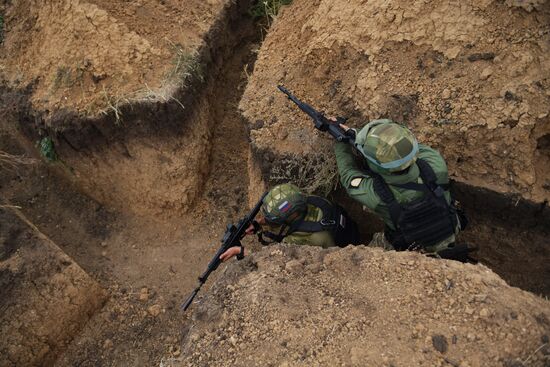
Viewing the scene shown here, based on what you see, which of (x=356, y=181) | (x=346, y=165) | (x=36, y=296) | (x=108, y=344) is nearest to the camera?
(x=356, y=181)

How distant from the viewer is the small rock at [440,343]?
306cm

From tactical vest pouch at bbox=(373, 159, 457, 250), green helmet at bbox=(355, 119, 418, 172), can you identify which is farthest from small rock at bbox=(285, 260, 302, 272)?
green helmet at bbox=(355, 119, 418, 172)

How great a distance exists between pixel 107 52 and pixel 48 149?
1.59 m

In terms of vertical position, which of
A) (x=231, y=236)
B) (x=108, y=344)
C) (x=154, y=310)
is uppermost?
(x=231, y=236)

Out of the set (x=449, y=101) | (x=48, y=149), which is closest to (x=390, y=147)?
(x=449, y=101)

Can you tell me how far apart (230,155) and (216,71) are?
1219 mm

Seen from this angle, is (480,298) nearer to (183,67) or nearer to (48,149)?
(183,67)

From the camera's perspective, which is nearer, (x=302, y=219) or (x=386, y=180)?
(x=386, y=180)

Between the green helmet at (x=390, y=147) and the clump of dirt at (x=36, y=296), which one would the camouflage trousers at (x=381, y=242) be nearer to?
the green helmet at (x=390, y=147)

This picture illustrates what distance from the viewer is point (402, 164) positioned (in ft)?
12.6

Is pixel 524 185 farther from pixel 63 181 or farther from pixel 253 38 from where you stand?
pixel 63 181

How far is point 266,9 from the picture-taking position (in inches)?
251

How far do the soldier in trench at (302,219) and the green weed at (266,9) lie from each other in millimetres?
2788

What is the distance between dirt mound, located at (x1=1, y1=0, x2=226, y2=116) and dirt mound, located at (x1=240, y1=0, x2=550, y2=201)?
127 cm
